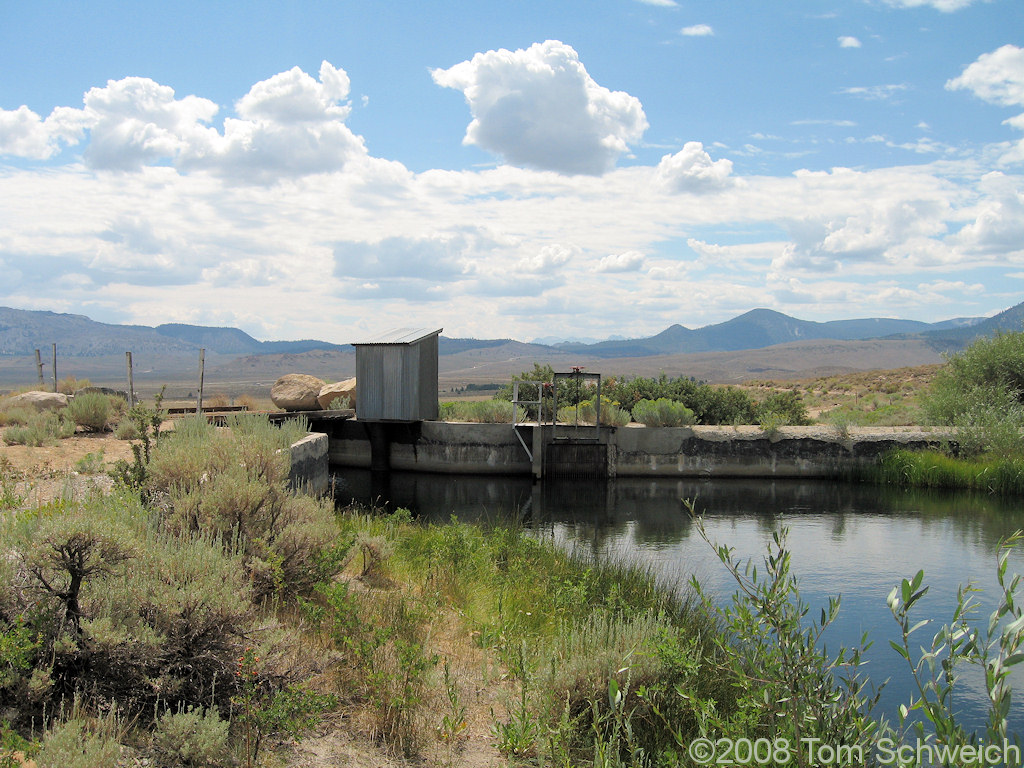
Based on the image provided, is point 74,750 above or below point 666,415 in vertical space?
below

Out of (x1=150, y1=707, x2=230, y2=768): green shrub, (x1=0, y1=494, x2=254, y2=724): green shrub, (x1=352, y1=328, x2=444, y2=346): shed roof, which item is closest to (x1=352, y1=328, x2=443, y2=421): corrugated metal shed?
(x1=352, y1=328, x2=444, y2=346): shed roof

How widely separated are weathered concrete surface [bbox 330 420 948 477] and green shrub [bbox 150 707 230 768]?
56.1 ft

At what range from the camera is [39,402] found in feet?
52.5

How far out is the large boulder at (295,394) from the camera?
22.6 meters

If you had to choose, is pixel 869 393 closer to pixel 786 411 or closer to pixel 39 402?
pixel 786 411

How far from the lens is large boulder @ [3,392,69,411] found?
15.8 metres

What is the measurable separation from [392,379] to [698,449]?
8.82m

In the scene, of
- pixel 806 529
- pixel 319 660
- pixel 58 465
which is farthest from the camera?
pixel 806 529

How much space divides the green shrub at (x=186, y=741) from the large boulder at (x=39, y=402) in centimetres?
1472

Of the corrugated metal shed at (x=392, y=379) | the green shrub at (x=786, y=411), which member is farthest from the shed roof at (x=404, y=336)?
the green shrub at (x=786, y=411)

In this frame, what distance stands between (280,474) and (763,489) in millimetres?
14451

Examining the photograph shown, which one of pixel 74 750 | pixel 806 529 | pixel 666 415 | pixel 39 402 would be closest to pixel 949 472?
pixel 806 529

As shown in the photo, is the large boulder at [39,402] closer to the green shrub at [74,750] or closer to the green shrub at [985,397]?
the green shrub at [74,750]

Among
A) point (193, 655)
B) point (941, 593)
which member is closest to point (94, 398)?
point (193, 655)
